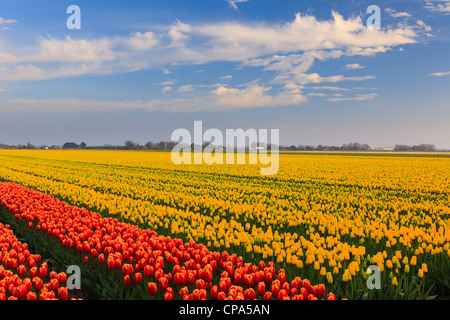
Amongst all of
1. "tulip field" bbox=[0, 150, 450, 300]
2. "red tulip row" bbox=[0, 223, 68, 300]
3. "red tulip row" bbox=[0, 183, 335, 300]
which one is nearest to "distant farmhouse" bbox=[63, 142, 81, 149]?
"tulip field" bbox=[0, 150, 450, 300]

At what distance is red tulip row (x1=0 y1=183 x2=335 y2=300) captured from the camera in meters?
4.70

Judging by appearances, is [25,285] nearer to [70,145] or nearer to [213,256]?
[213,256]

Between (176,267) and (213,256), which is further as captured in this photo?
(213,256)

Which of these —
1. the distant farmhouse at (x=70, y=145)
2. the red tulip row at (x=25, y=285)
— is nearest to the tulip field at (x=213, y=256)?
the red tulip row at (x=25, y=285)

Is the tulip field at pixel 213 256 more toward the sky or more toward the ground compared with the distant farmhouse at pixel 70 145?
more toward the ground

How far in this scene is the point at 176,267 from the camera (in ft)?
18.1

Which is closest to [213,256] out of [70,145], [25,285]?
[25,285]

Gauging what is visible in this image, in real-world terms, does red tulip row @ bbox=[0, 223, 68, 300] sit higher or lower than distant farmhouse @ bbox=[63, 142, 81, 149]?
lower

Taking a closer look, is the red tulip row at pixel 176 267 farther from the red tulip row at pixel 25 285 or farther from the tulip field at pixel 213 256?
the red tulip row at pixel 25 285

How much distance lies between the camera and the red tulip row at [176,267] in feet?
15.4

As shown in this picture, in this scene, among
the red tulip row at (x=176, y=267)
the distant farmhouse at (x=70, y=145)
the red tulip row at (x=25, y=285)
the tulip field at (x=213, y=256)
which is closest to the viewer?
the red tulip row at (x=176, y=267)

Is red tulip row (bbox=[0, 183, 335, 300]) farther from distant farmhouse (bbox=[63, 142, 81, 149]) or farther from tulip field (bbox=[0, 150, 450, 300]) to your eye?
distant farmhouse (bbox=[63, 142, 81, 149])
